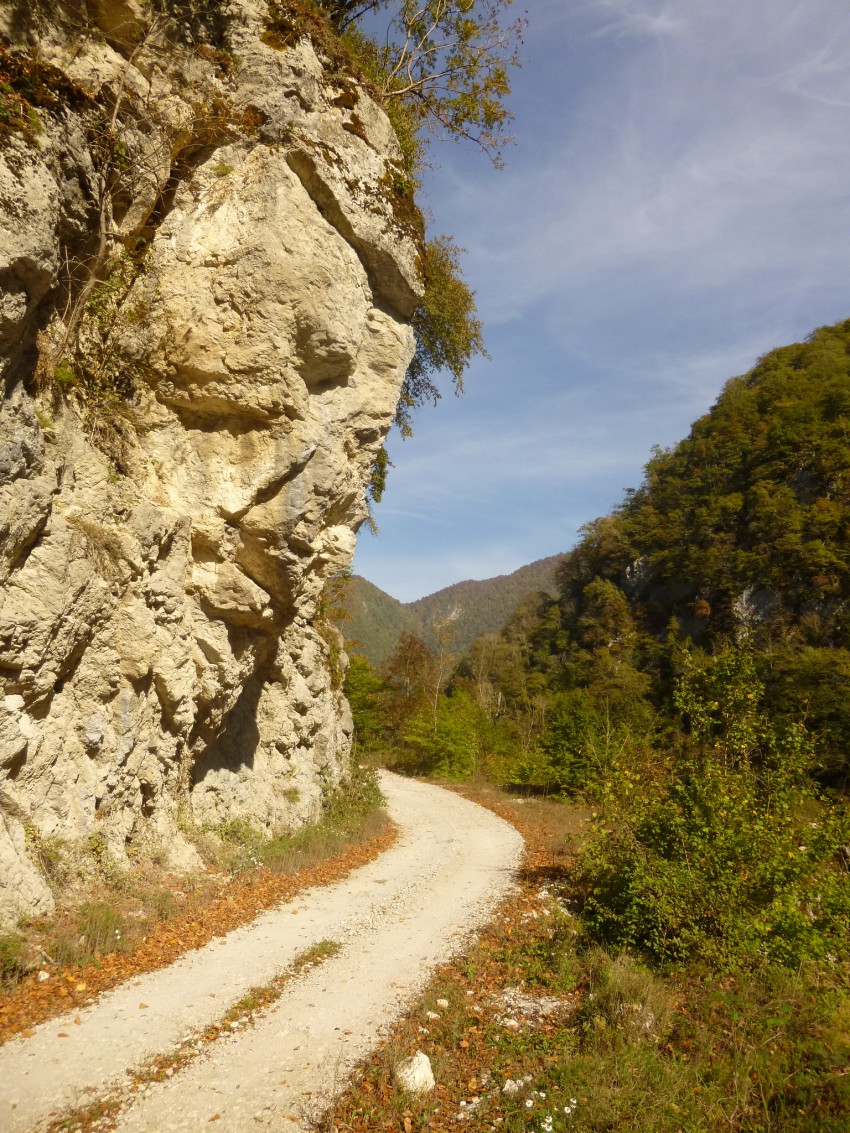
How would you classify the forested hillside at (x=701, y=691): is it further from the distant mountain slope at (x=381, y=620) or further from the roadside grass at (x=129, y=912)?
the distant mountain slope at (x=381, y=620)

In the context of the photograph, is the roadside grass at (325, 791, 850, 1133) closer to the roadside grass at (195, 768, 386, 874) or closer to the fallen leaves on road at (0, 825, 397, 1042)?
the fallen leaves on road at (0, 825, 397, 1042)

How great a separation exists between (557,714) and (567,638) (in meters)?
39.1

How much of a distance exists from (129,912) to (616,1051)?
5.45 meters

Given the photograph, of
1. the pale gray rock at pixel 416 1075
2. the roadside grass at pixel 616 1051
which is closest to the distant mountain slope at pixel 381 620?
the roadside grass at pixel 616 1051

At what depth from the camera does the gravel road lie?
4.29 meters

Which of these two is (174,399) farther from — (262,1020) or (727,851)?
(727,851)

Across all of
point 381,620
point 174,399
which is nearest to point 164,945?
point 174,399

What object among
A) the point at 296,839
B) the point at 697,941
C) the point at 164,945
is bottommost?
the point at 296,839

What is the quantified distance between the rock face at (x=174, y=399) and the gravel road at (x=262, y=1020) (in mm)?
1779

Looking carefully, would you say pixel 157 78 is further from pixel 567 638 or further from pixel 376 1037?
pixel 567 638

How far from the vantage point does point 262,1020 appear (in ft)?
18.5

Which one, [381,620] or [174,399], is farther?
[381,620]

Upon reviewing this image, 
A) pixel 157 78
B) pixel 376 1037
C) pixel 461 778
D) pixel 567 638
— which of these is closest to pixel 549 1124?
pixel 376 1037

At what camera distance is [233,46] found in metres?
10.4
